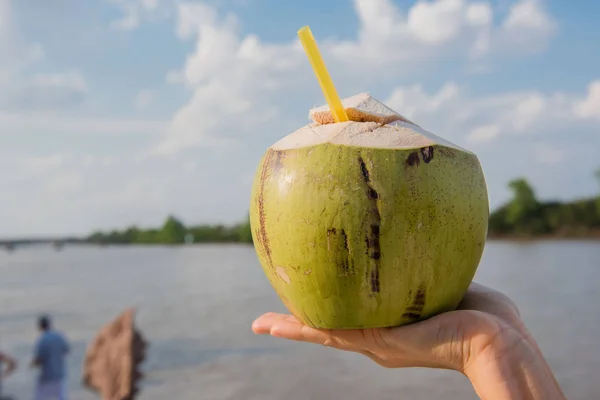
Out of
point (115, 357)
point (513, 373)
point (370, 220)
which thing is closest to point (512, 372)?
point (513, 373)

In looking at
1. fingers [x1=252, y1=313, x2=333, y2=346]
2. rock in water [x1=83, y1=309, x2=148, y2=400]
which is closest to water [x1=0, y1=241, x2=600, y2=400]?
rock in water [x1=83, y1=309, x2=148, y2=400]

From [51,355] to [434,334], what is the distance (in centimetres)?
681

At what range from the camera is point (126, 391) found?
1199 centimetres

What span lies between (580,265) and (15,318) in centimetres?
2971

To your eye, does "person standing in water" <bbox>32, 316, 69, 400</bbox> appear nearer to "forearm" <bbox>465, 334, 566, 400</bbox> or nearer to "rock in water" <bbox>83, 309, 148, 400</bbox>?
"rock in water" <bbox>83, 309, 148, 400</bbox>

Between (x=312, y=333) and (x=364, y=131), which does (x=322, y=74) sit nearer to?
(x=364, y=131)

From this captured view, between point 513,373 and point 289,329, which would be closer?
point 513,373

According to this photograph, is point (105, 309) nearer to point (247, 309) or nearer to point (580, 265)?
point (247, 309)

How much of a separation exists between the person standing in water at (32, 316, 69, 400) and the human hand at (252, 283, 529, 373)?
6.22 meters

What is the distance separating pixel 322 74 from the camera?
1.66m

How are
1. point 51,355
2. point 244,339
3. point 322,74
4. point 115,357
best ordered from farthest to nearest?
point 244,339 < point 115,357 < point 51,355 < point 322,74

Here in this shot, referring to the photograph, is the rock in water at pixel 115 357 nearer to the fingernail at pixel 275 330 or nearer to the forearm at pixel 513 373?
the fingernail at pixel 275 330

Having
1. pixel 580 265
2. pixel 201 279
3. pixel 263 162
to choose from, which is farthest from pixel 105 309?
pixel 263 162

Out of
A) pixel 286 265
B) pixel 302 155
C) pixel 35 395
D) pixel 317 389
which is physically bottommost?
pixel 317 389
